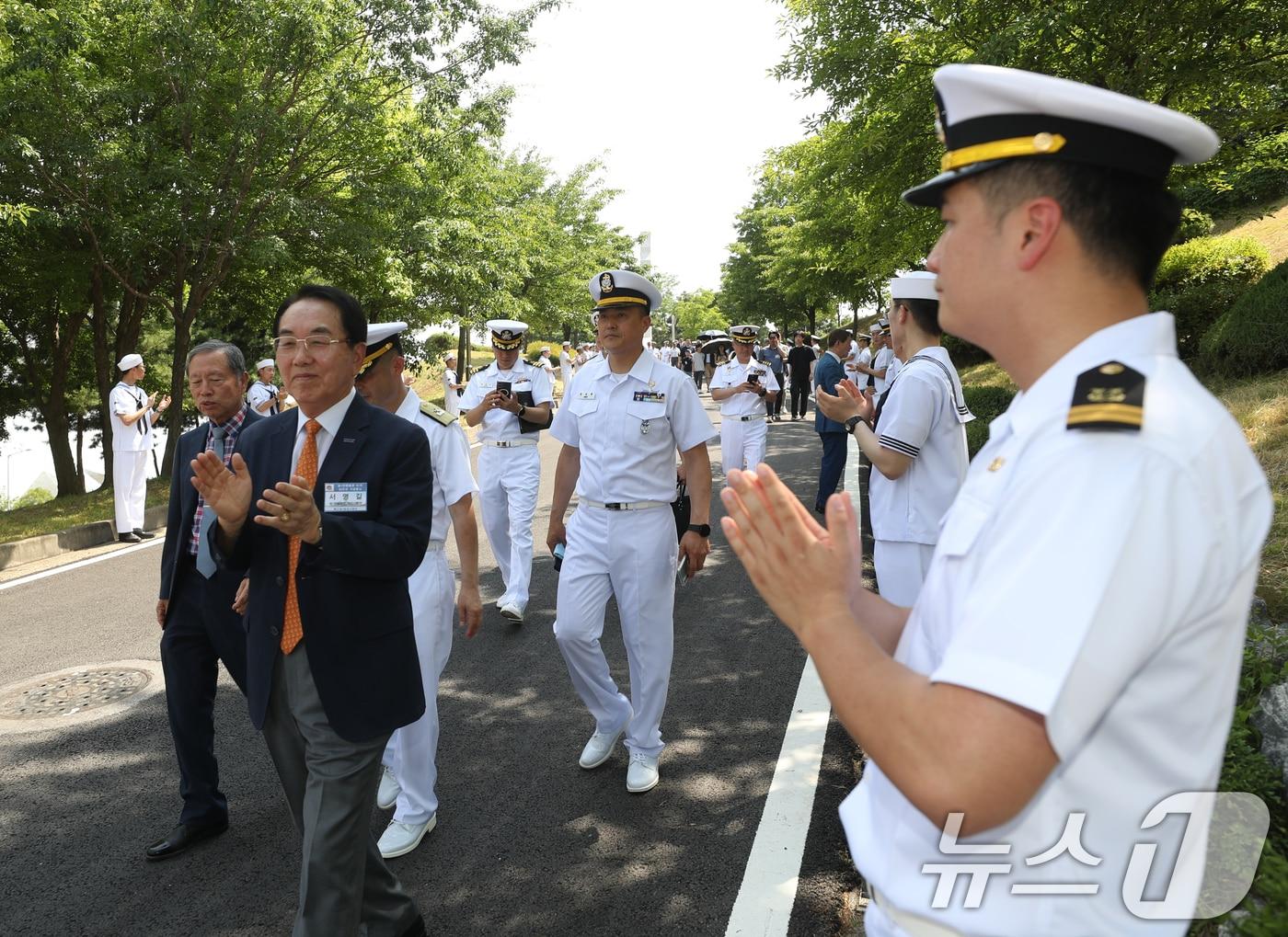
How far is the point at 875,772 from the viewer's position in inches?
55.5

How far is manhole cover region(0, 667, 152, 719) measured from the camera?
5160 millimetres

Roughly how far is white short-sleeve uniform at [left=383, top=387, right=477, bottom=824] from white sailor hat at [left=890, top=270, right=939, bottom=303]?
2162mm

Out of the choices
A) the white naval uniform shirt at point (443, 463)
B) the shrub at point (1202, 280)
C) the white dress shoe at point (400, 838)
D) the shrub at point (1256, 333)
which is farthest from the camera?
the shrub at point (1202, 280)

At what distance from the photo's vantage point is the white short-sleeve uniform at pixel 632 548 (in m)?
4.26

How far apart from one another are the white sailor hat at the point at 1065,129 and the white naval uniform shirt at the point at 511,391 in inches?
255

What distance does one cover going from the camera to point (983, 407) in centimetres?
1209

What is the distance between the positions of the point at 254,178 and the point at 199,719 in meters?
11.7

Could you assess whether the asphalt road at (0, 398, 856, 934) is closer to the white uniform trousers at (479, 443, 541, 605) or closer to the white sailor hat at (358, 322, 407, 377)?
the white uniform trousers at (479, 443, 541, 605)

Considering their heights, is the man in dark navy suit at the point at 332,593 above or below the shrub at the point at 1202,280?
below

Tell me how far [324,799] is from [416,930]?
739 millimetres

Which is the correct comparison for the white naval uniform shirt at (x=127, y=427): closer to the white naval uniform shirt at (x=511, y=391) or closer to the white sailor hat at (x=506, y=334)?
the white naval uniform shirt at (x=511, y=391)

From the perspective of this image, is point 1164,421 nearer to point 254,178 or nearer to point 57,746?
point 57,746

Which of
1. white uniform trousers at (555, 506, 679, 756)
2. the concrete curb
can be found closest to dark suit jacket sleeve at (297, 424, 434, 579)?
white uniform trousers at (555, 506, 679, 756)

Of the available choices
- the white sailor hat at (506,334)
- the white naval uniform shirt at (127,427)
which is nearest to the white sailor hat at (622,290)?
the white sailor hat at (506,334)
